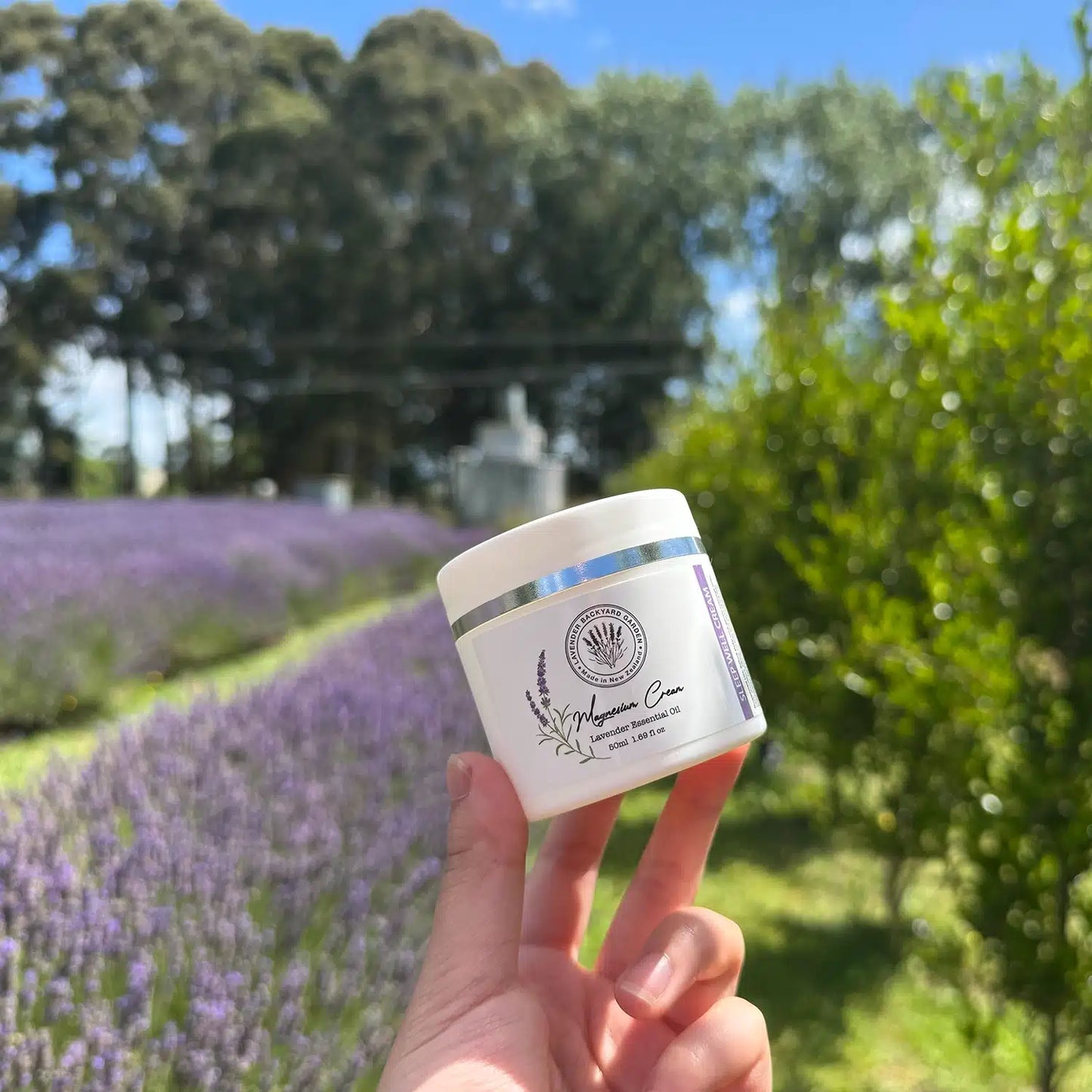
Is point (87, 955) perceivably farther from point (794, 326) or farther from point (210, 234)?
point (210, 234)

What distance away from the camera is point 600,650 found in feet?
3.48

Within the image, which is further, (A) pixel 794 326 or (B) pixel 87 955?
(A) pixel 794 326

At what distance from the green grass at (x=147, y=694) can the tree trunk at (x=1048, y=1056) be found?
7.35ft

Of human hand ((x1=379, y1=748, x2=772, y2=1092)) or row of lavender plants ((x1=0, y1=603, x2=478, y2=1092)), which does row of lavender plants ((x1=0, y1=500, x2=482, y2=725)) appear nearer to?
row of lavender plants ((x1=0, y1=603, x2=478, y2=1092))

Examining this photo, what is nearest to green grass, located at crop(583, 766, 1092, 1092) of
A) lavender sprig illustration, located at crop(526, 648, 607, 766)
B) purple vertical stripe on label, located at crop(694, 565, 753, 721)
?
purple vertical stripe on label, located at crop(694, 565, 753, 721)

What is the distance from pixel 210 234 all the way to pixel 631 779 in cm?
2546

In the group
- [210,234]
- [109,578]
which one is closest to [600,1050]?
[109,578]

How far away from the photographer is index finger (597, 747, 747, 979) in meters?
1.31

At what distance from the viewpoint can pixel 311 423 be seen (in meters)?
29.8

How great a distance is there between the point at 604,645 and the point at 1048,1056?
1.63 metres

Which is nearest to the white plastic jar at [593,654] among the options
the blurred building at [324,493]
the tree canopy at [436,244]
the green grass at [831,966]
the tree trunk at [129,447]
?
the green grass at [831,966]

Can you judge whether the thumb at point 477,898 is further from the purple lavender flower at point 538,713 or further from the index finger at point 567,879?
the index finger at point 567,879

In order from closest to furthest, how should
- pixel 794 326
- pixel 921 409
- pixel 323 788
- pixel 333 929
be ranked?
pixel 333 929 < pixel 323 788 < pixel 921 409 < pixel 794 326

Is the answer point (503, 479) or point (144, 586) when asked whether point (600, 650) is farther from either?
point (503, 479)
